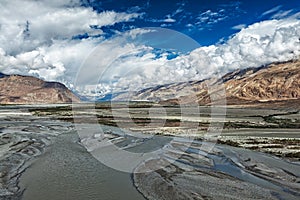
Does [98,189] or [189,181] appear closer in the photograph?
[98,189]

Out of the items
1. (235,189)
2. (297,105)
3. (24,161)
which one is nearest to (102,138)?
(24,161)

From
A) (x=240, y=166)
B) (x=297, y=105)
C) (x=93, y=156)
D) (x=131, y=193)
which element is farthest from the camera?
(x=297, y=105)

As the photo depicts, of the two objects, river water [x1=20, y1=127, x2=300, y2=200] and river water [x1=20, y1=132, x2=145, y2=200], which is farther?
river water [x1=20, y1=127, x2=300, y2=200]

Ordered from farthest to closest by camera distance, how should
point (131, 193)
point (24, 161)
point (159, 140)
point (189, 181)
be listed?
point (159, 140) < point (24, 161) < point (189, 181) < point (131, 193)

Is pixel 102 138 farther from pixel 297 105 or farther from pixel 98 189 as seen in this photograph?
pixel 297 105

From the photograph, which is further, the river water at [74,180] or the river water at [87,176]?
the river water at [87,176]

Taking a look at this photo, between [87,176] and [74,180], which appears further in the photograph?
[87,176]

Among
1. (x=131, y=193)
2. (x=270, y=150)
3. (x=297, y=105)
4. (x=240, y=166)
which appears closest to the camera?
(x=131, y=193)

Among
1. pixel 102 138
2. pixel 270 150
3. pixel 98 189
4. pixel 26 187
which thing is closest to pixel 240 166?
pixel 270 150

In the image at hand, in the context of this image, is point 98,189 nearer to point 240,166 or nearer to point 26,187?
point 26,187
